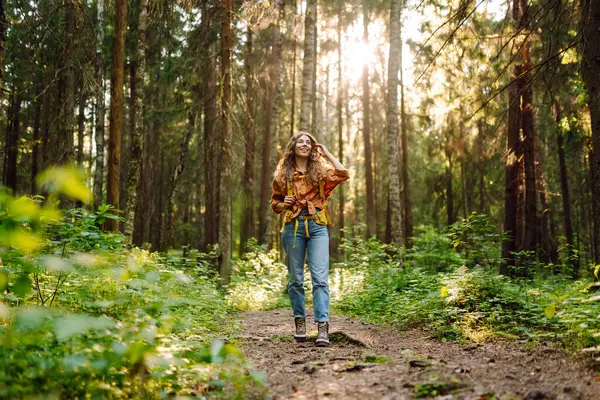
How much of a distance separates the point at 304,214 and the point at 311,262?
0.54m

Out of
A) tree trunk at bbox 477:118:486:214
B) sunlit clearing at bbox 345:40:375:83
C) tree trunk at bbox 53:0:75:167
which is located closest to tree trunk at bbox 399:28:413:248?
sunlit clearing at bbox 345:40:375:83

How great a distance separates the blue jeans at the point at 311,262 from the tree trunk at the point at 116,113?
5.83m

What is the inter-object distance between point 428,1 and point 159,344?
1217 centimetres

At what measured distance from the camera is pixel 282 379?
3.36 m

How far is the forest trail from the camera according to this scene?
109 inches

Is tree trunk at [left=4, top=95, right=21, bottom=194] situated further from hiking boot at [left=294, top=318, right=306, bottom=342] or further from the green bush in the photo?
hiking boot at [left=294, top=318, right=306, bottom=342]

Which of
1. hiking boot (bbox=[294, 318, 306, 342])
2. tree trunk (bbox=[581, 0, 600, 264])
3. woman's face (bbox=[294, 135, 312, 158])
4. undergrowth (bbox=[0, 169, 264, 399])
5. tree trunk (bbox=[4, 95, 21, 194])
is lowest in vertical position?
hiking boot (bbox=[294, 318, 306, 342])

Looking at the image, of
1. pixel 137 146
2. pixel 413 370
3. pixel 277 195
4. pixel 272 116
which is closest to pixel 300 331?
pixel 277 195

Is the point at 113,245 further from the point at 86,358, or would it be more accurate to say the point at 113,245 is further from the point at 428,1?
the point at 428,1

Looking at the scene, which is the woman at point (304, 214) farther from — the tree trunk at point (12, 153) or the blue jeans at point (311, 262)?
the tree trunk at point (12, 153)

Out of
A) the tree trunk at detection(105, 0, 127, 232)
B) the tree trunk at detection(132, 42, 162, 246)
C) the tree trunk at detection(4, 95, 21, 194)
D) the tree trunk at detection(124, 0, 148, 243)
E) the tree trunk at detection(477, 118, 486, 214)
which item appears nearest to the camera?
the tree trunk at detection(105, 0, 127, 232)

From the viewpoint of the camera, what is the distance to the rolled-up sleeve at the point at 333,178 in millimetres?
5199

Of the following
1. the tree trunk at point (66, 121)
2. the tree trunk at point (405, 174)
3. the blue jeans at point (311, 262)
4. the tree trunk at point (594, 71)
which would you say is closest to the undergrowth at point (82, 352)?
the blue jeans at point (311, 262)

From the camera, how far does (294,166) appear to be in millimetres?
5367
